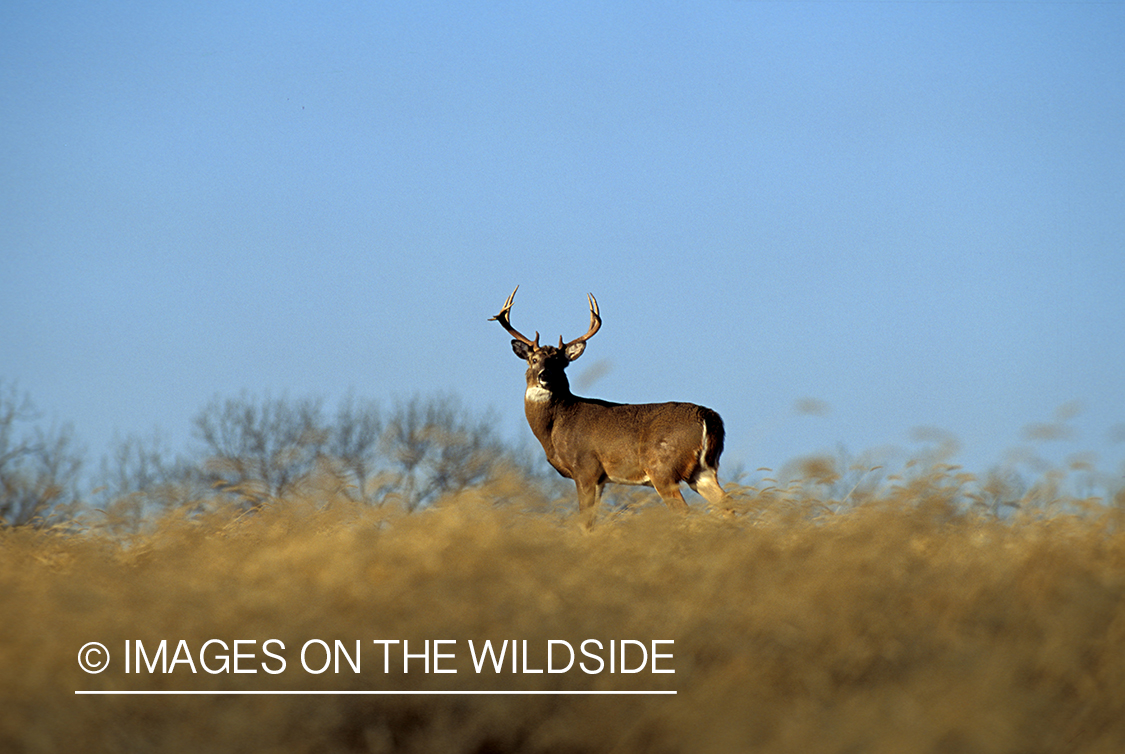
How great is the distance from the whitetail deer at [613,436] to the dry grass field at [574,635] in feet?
20.0

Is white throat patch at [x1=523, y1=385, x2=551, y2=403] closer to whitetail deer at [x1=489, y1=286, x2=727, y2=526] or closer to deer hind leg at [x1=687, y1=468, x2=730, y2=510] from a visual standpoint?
whitetail deer at [x1=489, y1=286, x2=727, y2=526]

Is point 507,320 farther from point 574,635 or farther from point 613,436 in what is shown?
point 574,635

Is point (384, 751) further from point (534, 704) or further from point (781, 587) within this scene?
point (781, 587)

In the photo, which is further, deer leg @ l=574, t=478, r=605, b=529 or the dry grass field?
deer leg @ l=574, t=478, r=605, b=529

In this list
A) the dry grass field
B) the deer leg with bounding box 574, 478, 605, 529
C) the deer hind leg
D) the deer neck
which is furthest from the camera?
the deer neck

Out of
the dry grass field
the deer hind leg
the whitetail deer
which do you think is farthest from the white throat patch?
the dry grass field

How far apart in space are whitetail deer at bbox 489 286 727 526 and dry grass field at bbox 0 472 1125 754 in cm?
610

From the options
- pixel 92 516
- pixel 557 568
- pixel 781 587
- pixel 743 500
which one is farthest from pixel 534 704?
pixel 92 516

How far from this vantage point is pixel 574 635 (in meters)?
3.89

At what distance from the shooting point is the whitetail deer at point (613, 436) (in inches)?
452

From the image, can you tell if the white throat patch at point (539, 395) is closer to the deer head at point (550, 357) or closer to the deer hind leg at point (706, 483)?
the deer head at point (550, 357)

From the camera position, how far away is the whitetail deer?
452 inches

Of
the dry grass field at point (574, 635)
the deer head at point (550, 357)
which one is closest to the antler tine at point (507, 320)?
the deer head at point (550, 357)

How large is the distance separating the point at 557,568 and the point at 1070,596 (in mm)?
1883
